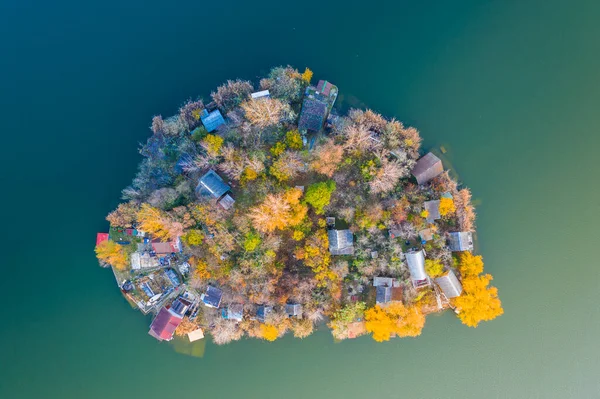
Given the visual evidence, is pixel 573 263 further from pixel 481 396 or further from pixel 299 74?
pixel 299 74

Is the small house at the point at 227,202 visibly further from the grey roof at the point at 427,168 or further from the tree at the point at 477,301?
the tree at the point at 477,301

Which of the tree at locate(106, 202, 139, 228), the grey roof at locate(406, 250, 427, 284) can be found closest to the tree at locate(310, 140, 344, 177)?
the grey roof at locate(406, 250, 427, 284)

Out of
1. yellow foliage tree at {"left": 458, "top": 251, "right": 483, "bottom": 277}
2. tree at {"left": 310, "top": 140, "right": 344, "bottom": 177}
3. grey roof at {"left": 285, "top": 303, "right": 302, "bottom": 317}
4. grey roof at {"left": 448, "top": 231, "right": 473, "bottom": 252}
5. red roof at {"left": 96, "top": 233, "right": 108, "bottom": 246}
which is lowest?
Answer: grey roof at {"left": 285, "top": 303, "right": 302, "bottom": 317}

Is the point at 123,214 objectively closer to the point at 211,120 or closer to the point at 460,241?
the point at 211,120

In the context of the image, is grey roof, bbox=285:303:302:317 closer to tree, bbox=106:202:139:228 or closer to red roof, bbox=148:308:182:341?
red roof, bbox=148:308:182:341

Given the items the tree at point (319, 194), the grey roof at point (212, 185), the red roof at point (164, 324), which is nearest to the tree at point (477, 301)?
the tree at point (319, 194)

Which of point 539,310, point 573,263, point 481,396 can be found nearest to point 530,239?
point 573,263
